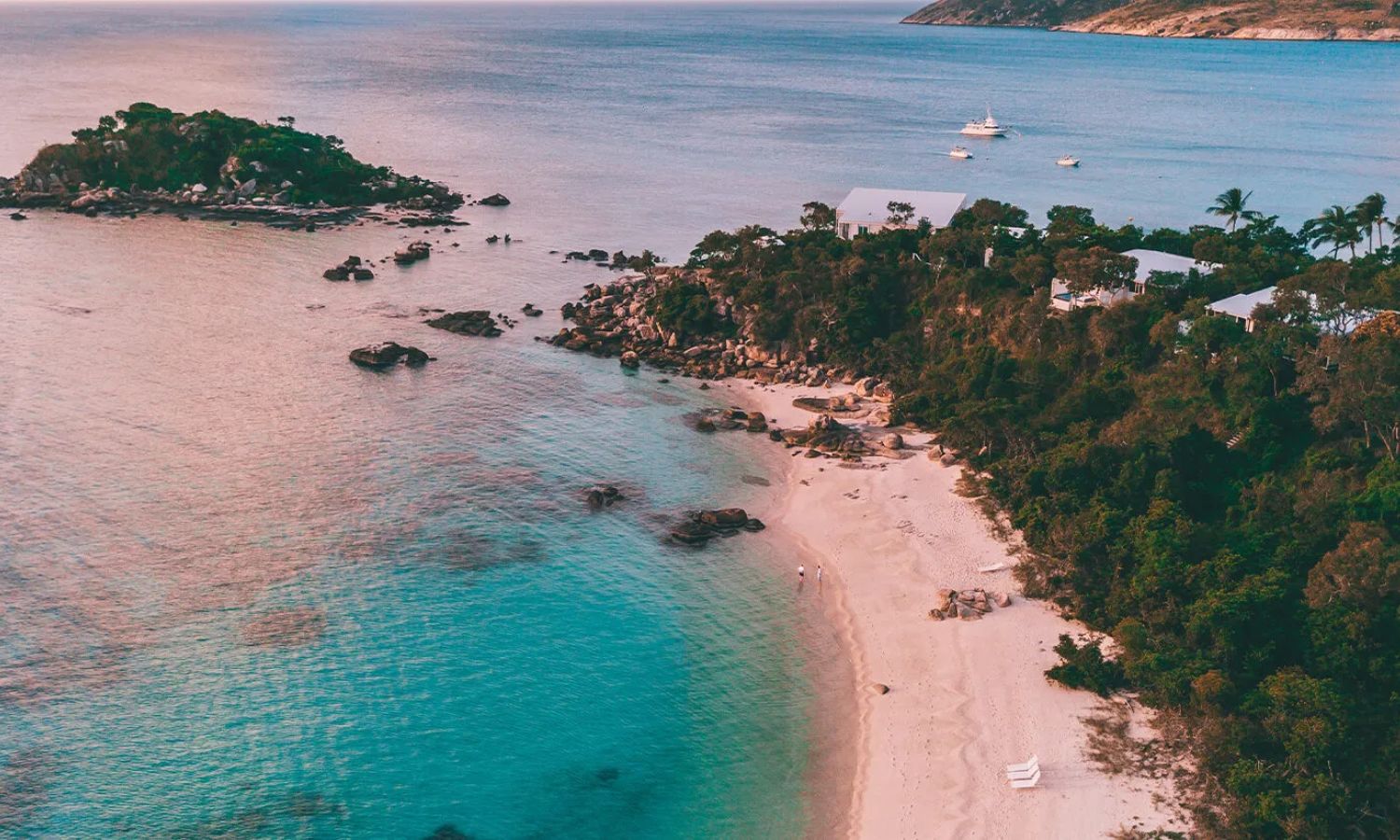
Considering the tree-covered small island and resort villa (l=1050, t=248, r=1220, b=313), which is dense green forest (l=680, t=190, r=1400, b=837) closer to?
resort villa (l=1050, t=248, r=1220, b=313)

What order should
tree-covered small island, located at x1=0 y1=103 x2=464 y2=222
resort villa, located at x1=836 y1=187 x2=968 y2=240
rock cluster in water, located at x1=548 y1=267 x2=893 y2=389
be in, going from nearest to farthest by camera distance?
rock cluster in water, located at x1=548 y1=267 x2=893 y2=389 → resort villa, located at x1=836 y1=187 x2=968 y2=240 → tree-covered small island, located at x1=0 y1=103 x2=464 y2=222

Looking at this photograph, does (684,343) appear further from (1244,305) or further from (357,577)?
(1244,305)

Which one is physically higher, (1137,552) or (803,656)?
(1137,552)

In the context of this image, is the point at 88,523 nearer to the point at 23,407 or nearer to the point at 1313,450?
the point at 23,407

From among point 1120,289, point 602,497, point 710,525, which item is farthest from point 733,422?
point 1120,289

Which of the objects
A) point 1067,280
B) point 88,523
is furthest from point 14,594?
point 1067,280

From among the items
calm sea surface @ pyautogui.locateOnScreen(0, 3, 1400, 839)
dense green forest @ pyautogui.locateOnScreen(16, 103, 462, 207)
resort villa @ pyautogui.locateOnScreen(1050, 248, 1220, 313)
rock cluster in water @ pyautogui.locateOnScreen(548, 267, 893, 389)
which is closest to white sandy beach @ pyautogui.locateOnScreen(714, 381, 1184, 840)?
calm sea surface @ pyautogui.locateOnScreen(0, 3, 1400, 839)
